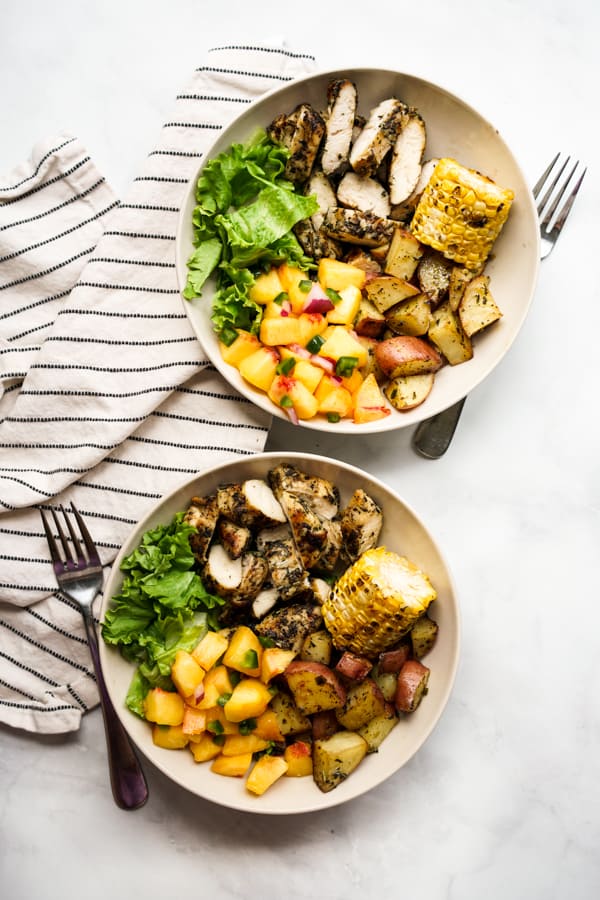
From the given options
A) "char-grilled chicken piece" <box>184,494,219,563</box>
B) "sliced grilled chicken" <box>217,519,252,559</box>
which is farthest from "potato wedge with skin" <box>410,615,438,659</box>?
"char-grilled chicken piece" <box>184,494,219,563</box>

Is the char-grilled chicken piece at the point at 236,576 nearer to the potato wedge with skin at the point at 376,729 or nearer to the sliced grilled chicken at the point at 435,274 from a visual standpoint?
the potato wedge with skin at the point at 376,729

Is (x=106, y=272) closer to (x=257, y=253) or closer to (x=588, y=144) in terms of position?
(x=257, y=253)

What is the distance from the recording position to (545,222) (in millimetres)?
2650

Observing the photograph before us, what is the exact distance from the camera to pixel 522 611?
279 centimetres

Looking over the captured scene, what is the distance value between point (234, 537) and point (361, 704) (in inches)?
27.5

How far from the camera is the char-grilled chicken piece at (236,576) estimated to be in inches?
94.9

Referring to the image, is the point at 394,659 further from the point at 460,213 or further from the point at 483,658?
the point at 460,213

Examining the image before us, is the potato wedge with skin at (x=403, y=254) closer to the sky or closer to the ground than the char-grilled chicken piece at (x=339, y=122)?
closer to the ground

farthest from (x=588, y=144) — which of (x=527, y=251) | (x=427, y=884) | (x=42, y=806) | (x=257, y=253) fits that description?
(x=42, y=806)

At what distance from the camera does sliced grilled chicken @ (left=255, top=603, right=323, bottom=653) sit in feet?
7.88

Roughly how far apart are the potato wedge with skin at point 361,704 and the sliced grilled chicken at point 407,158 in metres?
1.66

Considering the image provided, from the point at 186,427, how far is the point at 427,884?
1965 millimetres

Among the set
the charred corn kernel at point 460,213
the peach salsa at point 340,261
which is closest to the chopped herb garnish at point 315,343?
the peach salsa at point 340,261

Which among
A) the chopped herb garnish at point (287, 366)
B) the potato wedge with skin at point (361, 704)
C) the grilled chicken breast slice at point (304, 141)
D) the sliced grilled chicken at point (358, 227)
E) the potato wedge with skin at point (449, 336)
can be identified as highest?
the grilled chicken breast slice at point (304, 141)
